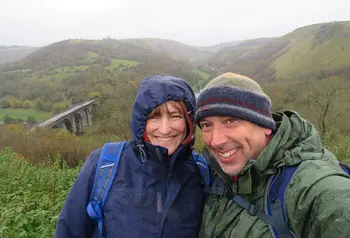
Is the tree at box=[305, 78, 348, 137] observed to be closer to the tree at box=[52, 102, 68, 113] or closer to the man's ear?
the man's ear

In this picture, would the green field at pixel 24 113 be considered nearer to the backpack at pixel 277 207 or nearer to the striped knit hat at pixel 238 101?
the striped knit hat at pixel 238 101

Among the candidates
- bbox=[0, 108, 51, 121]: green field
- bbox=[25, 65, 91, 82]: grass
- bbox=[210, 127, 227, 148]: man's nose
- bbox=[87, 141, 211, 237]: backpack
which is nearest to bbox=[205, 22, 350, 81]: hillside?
bbox=[25, 65, 91, 82]: grass

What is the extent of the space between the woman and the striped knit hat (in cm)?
24

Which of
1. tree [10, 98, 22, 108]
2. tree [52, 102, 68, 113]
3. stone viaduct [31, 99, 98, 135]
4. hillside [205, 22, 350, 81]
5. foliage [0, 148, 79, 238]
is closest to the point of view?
foliage [0, 148, 79, 238]

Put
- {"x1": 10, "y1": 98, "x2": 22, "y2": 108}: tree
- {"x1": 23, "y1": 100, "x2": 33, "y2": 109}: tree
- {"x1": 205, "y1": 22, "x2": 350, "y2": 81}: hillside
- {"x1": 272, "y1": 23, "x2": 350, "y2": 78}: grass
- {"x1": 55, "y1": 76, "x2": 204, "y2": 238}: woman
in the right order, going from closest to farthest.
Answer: {"x1": 55, "y1": 76, "x2": 204, "y2": 238}: woman → {"x1": 205, "y1": 22, "x2": 350, "y2": 81}: hillside → {"x1": 272, "y1": 23, "x2": 350, "y2": 78}: grass → {"x1": 23, "y1": 100, "x2": 33, "y2": 109}: tree → {"x1": 10, "y1": 98, "x2": 22, "y2": 108}: tree

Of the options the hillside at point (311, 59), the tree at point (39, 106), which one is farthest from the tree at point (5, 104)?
the hillside at point (311, 59)

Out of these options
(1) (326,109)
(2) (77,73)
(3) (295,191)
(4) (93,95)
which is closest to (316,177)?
(3) (295,191)

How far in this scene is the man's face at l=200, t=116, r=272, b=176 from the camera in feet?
5.13

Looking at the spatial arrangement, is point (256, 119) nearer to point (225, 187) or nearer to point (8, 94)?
point (225, 187)

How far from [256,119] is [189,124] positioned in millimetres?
453

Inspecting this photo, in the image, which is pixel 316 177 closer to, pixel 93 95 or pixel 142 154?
pixel 142 154

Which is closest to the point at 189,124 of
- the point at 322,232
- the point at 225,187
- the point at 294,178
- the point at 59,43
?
the point at 225,187

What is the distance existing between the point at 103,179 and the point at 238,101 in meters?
0.90

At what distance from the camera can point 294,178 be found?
1.27m
